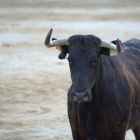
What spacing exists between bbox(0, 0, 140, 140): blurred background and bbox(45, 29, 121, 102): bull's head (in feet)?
7.57

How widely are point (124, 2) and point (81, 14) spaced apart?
213 inches

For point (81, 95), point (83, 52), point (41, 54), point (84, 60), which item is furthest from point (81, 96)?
point (41, 54)

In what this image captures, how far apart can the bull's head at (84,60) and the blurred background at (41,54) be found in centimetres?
231

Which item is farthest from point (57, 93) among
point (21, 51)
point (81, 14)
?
point (81, 14)

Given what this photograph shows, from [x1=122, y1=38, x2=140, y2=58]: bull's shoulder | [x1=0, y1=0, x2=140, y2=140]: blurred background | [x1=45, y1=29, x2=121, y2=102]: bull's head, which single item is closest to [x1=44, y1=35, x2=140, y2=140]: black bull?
[x1=45, y1=29, x2=121, y2=102]: bull's head

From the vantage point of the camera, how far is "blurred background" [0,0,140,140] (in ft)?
19.2

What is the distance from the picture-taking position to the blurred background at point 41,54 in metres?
5.86

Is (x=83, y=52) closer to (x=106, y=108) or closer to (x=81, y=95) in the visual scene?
(x=81, y=95)

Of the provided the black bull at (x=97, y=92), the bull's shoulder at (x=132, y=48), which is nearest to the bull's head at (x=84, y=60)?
the black bull at (x=97, y=92)

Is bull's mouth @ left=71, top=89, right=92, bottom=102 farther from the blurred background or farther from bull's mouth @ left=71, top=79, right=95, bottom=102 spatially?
the blurred background

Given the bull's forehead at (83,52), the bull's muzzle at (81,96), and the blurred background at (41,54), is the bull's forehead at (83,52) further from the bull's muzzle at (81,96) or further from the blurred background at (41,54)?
the blurred background at (41,54)

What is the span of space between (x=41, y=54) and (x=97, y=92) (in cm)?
865

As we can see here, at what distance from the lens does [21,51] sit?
12586 mm

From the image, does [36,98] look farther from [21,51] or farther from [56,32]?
[56,32]
